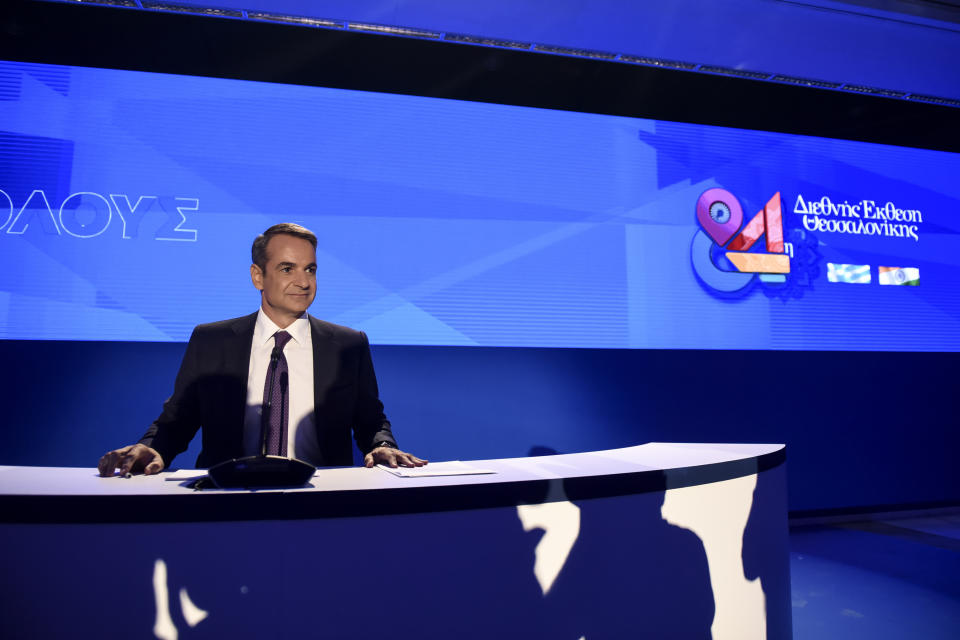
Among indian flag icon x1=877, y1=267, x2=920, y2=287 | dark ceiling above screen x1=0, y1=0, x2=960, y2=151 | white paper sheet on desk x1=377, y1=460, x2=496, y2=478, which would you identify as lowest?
white paper sheet on desk x1=377, y1=460, x2=496, y2=478

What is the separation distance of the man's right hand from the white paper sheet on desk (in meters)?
0.52

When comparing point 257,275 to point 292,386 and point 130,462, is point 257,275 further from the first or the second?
point 130,462

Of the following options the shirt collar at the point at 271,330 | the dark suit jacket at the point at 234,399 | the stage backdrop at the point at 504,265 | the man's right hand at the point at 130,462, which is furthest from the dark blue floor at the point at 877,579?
the man's right hand at the point at 130,462

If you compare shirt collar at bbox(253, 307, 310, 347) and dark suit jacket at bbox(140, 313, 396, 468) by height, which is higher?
shirt collar at bbox(253, 307, 310, 347)

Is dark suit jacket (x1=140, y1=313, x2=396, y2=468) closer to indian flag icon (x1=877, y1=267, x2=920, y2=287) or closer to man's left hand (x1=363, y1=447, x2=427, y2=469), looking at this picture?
man's left hand (x1=363, y1=447, x2=427, y2=469)

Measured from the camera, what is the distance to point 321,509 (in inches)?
39.4

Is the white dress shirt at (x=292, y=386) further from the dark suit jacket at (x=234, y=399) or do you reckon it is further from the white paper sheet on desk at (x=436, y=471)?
the white paper sheet on desk at (x=436, y=471)

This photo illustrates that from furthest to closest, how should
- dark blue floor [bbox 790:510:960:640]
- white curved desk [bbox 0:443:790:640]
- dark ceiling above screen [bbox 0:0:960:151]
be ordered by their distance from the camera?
dark ceiling above screen [bbox 0:0:960:151] < dark blue floor [bbox 790:510:960:640] < white curved desk [bbox 0:443:790:640]

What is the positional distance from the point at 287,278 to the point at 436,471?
2.73ft

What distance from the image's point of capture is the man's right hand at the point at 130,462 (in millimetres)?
1236

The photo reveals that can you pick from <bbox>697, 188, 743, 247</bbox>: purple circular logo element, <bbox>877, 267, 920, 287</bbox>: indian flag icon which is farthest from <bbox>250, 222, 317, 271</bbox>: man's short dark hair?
<bbox>877, 267, 920, 287</bbox>: indian flag icon

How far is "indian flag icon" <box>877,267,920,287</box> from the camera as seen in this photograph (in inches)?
163

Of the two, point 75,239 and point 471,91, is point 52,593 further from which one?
point 471,91

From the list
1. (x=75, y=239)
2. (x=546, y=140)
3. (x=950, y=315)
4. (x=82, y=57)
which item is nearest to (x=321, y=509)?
(x=75, y=239)
